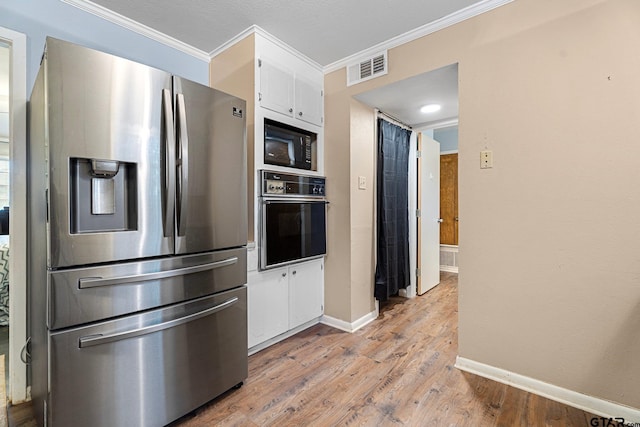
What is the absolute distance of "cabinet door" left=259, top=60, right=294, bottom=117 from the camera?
2.29 metres

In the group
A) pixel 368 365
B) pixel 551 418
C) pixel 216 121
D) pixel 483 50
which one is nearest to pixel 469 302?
pixel 551 418

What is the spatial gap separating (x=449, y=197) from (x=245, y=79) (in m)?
4.11

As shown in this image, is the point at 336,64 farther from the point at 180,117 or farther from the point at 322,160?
the point at 180,117

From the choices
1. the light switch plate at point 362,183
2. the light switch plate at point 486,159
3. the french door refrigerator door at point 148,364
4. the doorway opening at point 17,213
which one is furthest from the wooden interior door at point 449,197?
the doorway opening at point 17,213

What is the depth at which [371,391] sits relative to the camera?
1.84 metres

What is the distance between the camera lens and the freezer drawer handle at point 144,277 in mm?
1224

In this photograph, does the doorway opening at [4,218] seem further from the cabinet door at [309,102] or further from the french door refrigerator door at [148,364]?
the cabinet door at [309,102]

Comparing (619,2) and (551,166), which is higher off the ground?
(619,2)

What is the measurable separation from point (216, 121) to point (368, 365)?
1983 mm

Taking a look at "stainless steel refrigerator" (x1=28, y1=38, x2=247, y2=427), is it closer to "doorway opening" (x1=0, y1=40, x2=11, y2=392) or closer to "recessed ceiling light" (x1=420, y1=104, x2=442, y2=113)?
"doorway opening" (x1=0, y1=40, x2=11, y2=392)

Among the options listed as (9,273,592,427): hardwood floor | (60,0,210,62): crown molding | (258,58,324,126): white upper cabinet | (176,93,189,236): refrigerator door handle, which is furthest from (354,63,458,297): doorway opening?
(176,93,189,236): refrigerator door handle

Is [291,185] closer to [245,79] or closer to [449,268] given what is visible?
[245,79]

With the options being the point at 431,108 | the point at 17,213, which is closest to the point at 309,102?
the point at 431,108

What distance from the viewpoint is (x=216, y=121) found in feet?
5.47
